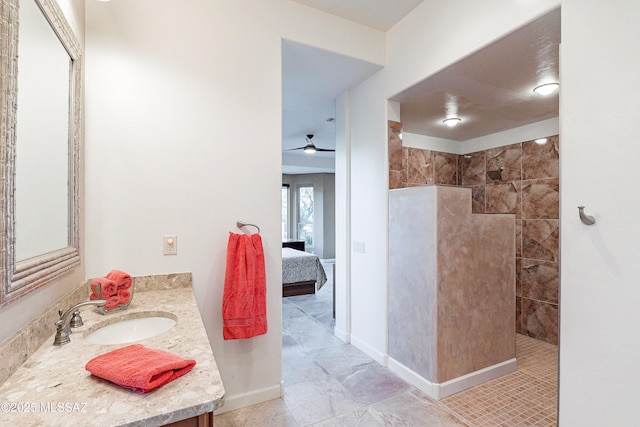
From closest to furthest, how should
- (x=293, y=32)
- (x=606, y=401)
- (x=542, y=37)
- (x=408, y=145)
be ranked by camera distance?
(x=606, y=401) < (x=542, y=37) < (x=293, y=32) < (x=408, y=145)

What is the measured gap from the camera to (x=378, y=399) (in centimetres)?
222

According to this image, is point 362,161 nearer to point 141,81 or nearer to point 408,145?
point 408,145

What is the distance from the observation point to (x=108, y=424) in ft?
2.24

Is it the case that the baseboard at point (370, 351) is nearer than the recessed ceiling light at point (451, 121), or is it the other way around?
the baseboard at point (370, 351)

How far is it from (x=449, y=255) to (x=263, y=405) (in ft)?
5.58

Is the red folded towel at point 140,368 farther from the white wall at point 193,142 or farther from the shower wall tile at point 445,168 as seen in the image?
the shower wall tile at point 445,168

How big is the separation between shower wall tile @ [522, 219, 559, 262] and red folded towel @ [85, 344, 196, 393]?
3.67 m

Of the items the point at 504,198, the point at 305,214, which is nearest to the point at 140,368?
the point at 504,198

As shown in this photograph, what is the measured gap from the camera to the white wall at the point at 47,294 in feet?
3.09

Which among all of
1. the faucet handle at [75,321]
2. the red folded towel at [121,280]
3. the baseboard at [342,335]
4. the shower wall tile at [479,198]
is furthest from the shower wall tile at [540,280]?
the faucet handle at [75,321]

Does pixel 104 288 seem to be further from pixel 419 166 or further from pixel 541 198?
pixel 541 198

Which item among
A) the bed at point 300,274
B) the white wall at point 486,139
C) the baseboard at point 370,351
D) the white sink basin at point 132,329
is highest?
the white wall at point 486,139

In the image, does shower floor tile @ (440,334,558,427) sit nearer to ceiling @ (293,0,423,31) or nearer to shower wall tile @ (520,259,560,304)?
shower wall tile @ (520,259,560,304)

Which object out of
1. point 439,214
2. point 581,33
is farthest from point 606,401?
point 581,33
